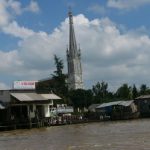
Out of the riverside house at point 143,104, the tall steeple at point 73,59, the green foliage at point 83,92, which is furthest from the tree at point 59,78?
the tall steeple at point 73,59

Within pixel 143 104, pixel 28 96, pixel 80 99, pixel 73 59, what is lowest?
pixel 28 96

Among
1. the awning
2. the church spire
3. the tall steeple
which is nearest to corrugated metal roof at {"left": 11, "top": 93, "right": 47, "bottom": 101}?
the awning

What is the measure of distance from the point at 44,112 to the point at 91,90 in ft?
191

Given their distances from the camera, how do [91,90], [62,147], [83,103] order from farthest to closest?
[91,90] → [83,103] → [62,147]

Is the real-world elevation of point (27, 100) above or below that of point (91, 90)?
below

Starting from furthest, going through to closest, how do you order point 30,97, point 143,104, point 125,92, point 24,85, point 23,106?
point 125,92, point 143,104, point 24,85, point 23,106, point 30,97

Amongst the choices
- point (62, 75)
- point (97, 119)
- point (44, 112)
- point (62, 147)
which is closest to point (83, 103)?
point (62, 75)

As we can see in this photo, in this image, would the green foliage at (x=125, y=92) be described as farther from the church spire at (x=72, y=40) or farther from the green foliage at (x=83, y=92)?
the church spire at (x=72, y=40)

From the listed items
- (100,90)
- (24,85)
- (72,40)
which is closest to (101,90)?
(100,90)

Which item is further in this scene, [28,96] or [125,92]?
[125,92]

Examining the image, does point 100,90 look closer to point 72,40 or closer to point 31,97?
point 72,40

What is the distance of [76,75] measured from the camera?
583 feet

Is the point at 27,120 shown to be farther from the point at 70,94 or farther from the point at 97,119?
the point at 70,94

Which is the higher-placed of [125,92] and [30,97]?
[125,92]
